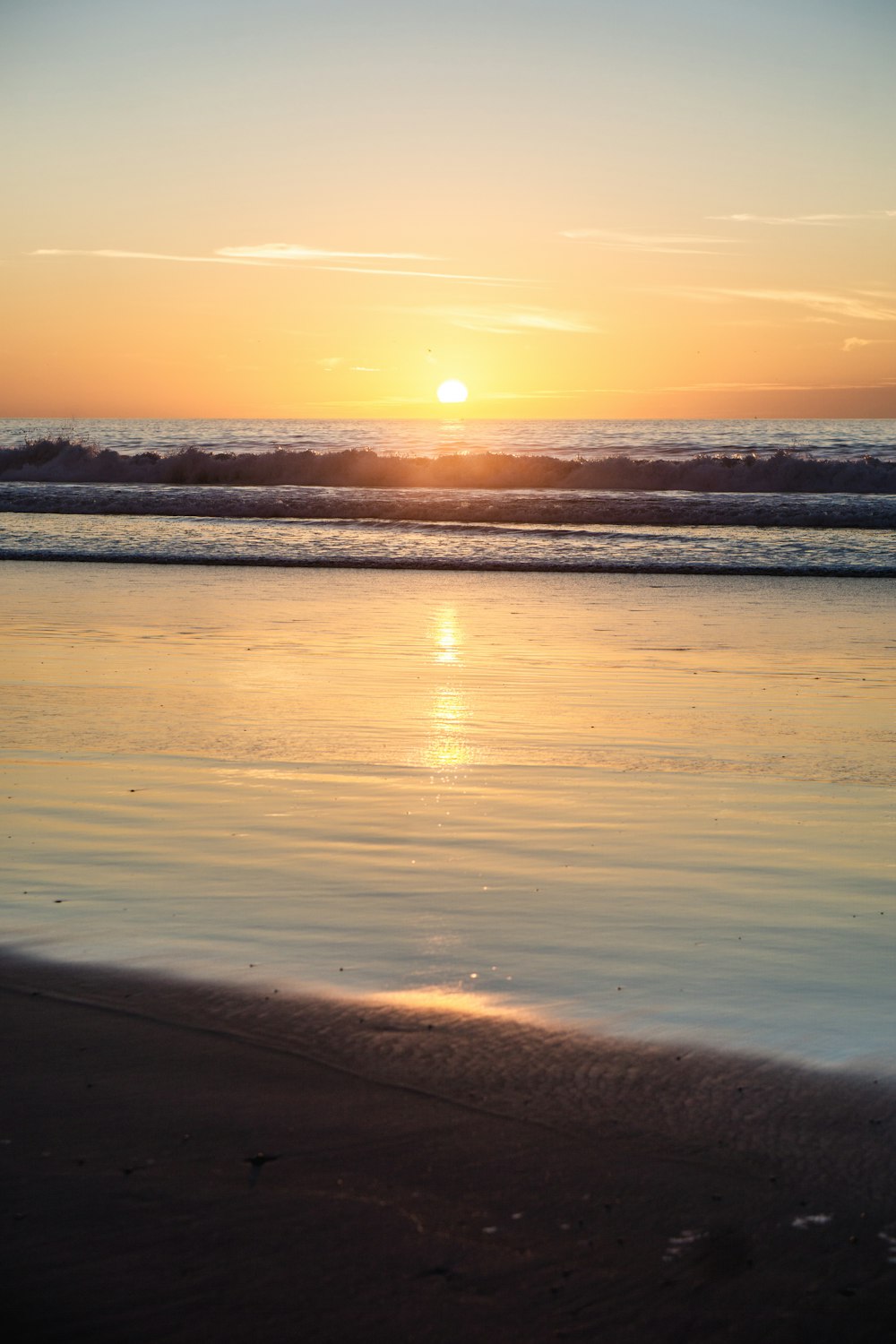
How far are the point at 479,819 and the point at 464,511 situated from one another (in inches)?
851

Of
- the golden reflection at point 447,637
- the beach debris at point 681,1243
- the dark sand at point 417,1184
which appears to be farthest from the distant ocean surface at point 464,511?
the beach debris at point 681,1243

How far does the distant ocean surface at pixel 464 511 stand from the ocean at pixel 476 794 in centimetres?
266

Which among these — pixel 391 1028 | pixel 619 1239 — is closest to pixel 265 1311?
pixel 619 1239

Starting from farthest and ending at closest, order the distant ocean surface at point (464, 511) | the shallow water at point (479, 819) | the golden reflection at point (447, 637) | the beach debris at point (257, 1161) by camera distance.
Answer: the distant ocean surface at point (464, 511), the golden reflection at point (447, 637), the shallow water at point (479, 819), the beach debris at point (257, 1161)

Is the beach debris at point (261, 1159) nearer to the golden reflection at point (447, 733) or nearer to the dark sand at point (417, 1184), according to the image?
the dark sand at point (417, 1184)

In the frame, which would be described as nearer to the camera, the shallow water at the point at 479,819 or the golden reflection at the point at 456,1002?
the golden reflection at the point at 456,1002

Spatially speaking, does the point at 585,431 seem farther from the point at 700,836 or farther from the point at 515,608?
the point at 700,836

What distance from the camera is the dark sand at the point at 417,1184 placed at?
2.23 m

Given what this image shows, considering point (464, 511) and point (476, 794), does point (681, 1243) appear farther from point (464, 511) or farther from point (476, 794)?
point (464, 511)

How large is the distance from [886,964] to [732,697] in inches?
184

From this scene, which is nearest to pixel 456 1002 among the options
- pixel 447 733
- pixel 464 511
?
pixel 447 733

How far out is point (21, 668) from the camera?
9117mm

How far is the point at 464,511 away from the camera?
2675 cm

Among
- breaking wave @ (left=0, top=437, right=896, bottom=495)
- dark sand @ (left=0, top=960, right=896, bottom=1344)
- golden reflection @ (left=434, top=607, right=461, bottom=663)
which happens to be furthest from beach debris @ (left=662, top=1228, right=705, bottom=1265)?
breaking wave @ (left=0, top=437, right=896, bottom=495)
